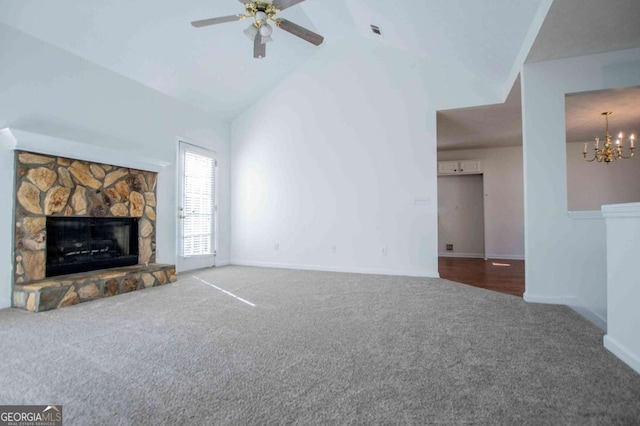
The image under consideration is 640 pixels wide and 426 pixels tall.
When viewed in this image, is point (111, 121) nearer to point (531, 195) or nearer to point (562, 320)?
point (531, 195)

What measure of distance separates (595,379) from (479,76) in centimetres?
402

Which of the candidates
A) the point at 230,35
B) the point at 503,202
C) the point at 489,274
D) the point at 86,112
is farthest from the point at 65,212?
the point at 503,202

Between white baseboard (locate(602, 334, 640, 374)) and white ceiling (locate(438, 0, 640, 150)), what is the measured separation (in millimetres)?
2443

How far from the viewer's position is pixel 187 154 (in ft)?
16.4

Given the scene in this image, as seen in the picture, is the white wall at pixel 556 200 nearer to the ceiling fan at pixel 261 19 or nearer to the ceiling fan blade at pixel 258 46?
the ceiling fan at pixel 261 19

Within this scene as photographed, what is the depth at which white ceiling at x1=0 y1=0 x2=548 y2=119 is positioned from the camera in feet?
9.89

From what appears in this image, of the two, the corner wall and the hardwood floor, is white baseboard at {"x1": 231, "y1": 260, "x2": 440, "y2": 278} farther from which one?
the hardwood floor

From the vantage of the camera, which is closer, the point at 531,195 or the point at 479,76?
the point at 531,195

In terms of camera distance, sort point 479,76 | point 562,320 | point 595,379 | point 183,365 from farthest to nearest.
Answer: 1. point 479,76
2. point 562,320
3. point 183,365
4. point 595,379

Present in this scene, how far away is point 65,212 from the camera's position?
3.36 meters

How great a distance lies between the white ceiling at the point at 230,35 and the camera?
9.89ft

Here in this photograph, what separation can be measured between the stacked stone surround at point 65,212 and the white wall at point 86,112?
115mm

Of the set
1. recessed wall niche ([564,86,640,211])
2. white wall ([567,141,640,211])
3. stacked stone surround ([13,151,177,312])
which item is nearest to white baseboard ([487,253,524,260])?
recessed wall niche ([564,86,640,211])

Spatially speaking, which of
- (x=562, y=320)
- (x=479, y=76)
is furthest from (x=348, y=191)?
(x=562, y=320)
